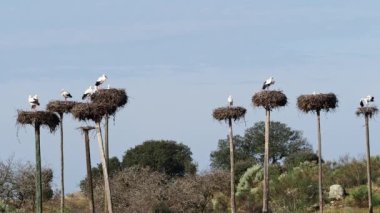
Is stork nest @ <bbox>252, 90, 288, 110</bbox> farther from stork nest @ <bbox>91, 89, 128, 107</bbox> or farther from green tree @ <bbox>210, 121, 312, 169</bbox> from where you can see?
green tree @ <bbox>210, 121, 312, 169</bbox>

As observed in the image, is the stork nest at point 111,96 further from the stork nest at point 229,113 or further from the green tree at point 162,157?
the green tree at point 162,157

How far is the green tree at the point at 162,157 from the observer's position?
81.2 metres

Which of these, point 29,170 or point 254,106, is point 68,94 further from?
point 29,170

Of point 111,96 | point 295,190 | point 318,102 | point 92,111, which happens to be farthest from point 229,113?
point 295,190

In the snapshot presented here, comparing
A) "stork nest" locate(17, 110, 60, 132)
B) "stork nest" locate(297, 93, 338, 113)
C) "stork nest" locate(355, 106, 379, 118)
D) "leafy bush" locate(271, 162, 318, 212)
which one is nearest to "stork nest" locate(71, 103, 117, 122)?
"stork nest" locate(17, 110, 60, 132)

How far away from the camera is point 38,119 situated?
1176 inches

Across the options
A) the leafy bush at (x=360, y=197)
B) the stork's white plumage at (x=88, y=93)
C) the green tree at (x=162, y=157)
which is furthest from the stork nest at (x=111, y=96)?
the green tree at (x=162, y=157)

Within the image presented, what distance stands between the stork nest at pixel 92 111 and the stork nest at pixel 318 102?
995 cm

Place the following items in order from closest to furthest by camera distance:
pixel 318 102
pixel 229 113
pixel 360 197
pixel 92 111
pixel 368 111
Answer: pixel 92 111 < pixel 318 102 < pixel 229 113 < pixel 368 111 < pixel 360 197

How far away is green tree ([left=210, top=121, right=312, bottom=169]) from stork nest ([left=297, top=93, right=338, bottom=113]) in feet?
152

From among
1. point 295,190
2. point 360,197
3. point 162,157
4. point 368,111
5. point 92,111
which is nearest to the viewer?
point 92,111

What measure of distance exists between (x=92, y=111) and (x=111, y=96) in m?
3.81

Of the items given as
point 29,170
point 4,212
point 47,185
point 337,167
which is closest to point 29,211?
point 29,170

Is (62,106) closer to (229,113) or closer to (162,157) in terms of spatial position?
(229,113)
